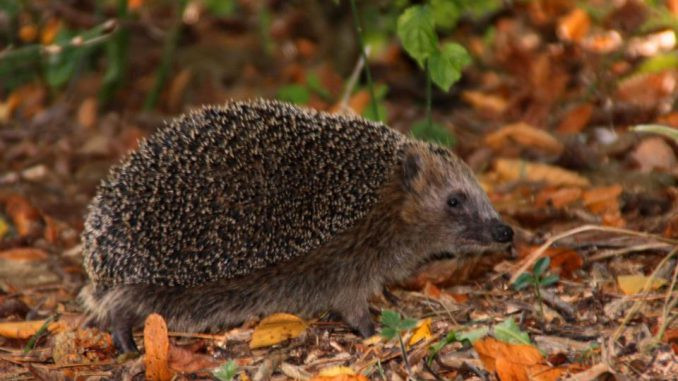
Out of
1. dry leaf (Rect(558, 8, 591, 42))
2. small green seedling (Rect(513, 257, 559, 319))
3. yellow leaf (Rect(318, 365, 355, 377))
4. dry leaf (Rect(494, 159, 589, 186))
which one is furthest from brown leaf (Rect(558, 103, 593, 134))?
yellow leaf (Rect(318, 365, 355, 377))

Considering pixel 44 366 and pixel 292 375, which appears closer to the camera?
pixel 292 375

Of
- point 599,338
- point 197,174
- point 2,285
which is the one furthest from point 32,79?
point 599,338

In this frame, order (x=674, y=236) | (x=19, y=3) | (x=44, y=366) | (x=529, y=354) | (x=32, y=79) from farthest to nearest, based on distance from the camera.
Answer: (x=32, y=79) < (x=19, y=3) < (x=674, y=236) < (x=44, y=366) < (x=529, y=354)

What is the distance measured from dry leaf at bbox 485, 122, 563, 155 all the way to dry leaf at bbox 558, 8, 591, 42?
303 centimetres

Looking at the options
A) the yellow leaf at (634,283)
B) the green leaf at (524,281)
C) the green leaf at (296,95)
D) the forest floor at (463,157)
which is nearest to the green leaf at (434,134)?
the forest floor at (463,157)

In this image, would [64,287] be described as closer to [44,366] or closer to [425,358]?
[44,366]

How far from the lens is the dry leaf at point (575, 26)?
11.8 meters

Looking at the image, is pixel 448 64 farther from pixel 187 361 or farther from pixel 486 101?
pixel 486 101

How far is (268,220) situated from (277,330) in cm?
74

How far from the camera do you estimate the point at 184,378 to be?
18.6 feet

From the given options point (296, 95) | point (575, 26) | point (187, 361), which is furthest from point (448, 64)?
point (575, 26)

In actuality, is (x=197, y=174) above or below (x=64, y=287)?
above

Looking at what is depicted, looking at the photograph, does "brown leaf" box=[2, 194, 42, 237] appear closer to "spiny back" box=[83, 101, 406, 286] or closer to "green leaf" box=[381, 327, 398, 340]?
"spiny back" box=[83, 101, 406, 286]

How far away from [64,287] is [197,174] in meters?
2.10
